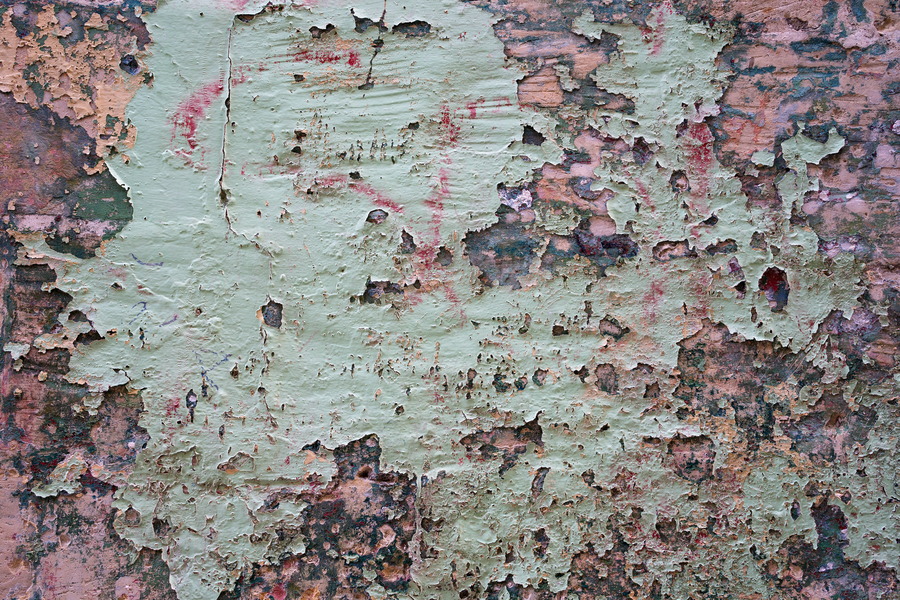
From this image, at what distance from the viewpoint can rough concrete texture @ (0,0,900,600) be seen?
163 centimetres

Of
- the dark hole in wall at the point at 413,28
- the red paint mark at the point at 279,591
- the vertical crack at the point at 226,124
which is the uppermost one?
the dark hole in wall at the point at 413,28

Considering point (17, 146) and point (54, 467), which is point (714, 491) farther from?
point (17, 146)

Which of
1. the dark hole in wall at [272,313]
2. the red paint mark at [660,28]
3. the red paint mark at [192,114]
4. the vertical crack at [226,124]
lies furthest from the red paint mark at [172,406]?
the red paint mark at [660,28]

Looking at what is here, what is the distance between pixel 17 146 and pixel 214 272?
691 millimetres

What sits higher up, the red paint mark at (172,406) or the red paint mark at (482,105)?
the red paint mark at (482,105)

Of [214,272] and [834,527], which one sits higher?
[214,272]

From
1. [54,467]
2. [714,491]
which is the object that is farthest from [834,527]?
[54,467]

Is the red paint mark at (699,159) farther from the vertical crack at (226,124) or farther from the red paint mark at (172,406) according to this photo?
the red paint mark at (172,406)

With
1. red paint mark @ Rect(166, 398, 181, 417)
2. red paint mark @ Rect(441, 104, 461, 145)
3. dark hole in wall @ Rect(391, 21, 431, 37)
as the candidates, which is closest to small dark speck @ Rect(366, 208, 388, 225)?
red paint mark @ Rect(441, 104, 461, 145)

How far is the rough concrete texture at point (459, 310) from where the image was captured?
163 cm

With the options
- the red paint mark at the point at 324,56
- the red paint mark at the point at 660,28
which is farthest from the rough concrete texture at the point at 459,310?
the red paint mark at the point at 324,56

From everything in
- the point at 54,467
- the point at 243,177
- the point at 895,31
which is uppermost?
the point at 895,31

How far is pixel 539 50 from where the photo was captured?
1.68 metres

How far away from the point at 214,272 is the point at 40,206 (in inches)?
21.7
